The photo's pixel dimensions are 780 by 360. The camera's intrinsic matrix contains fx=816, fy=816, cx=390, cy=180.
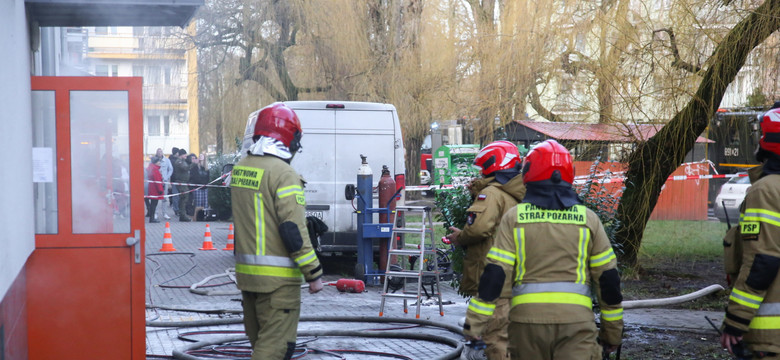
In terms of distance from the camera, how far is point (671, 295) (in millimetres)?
10086

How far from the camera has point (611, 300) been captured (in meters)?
3.82

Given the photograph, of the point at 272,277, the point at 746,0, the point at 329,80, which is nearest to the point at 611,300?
the point at 272,277

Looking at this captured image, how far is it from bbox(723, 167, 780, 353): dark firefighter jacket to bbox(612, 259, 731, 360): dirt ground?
2.75 meters

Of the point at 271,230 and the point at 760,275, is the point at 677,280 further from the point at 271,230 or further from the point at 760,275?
the point at 271,230

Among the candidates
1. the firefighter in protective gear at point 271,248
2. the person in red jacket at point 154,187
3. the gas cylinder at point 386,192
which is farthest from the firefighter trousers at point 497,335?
the person in red jacket at point 154,187

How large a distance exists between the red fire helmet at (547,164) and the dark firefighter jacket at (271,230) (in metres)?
1.40

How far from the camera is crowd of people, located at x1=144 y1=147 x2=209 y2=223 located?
22.3m

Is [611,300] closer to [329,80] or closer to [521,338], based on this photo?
[521,338]

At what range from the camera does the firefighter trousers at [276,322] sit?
15.1 ft

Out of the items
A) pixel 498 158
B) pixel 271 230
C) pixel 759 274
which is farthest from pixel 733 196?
pixel 271 230

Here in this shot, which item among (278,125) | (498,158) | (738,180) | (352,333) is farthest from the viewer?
(738,180)

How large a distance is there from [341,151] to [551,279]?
8.14 metres

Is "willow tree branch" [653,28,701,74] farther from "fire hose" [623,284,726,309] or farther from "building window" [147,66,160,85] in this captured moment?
"building window" [147,66,160,85]

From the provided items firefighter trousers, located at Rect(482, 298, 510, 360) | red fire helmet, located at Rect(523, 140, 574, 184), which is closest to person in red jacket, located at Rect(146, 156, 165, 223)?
firefighter trousers, located at Rect(482, 298, 510, 360)
